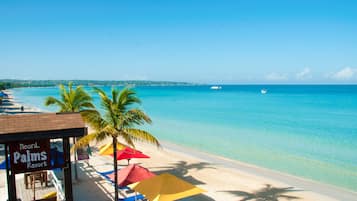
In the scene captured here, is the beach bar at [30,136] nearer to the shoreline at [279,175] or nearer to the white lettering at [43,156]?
the white lettering at [43,156]

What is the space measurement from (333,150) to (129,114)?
1741 centimetres

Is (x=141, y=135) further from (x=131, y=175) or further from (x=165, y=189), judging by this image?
(x=165, y=189)

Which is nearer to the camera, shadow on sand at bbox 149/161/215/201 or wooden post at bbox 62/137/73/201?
wooden post at bbox 62/137/73/201

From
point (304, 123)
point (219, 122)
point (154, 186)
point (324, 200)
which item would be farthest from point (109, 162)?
point (304, 123)

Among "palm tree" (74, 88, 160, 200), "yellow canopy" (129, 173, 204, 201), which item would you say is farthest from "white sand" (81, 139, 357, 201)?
"palm tree" (74, 88, 160, 200)

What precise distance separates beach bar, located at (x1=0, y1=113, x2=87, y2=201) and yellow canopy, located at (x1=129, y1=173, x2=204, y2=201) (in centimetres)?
229

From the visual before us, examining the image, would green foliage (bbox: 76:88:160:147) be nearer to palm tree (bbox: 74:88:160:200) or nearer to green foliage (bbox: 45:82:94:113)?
palm tree (bbox: 74:88:160:200)

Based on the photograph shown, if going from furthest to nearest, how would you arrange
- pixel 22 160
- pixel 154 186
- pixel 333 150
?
1. pixel 333 150
2. pixel 154 186
3. pixel 22 160

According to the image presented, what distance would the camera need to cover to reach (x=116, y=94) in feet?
30.6

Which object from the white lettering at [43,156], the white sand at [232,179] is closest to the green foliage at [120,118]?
the white lettering at [43,156]

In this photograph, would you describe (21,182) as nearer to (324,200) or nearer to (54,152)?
(54,152)

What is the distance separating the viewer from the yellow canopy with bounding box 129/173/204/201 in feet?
24.9

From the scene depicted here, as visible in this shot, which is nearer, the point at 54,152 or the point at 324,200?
the point at 54,152

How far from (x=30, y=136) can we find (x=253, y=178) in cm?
1075
